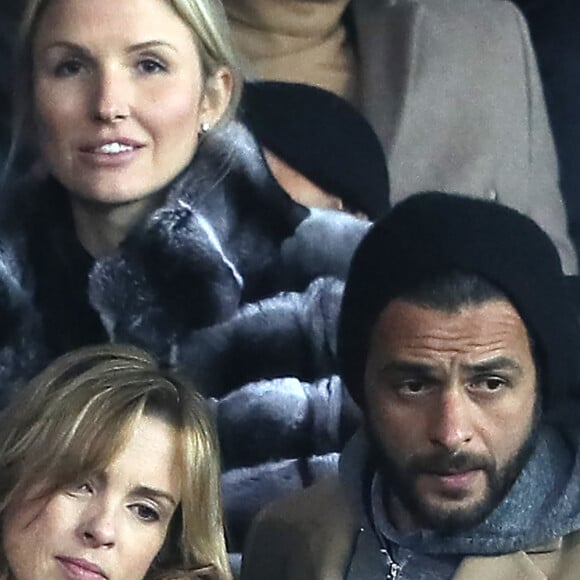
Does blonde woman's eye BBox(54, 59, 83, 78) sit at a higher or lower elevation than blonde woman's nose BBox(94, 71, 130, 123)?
higher

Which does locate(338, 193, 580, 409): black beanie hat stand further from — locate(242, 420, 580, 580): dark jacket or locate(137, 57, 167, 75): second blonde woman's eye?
locate(137, 57, 167, 75): second blonde woman's eye

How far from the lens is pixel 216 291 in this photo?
45.1 inches

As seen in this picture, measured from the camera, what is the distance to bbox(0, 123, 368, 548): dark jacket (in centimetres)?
113

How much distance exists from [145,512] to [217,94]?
0.35 m

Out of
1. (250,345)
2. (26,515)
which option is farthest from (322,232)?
(26,515)

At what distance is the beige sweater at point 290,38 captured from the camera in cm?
116

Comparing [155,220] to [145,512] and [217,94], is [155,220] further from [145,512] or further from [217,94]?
[145,512]

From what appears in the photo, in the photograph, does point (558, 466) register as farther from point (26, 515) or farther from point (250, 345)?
point (26, 515)

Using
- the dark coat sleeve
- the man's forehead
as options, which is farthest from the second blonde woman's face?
the man's forehead

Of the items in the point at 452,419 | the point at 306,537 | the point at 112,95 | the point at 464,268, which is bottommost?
the point at 306,537

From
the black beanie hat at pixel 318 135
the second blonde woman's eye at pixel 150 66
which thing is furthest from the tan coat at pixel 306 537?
the second blonde woman's eye at pixel 150 66

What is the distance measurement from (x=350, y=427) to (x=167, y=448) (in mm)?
161

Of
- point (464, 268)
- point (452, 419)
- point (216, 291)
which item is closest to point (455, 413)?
point (452, 419)

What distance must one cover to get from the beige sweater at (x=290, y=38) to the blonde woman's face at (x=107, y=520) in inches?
12.6
